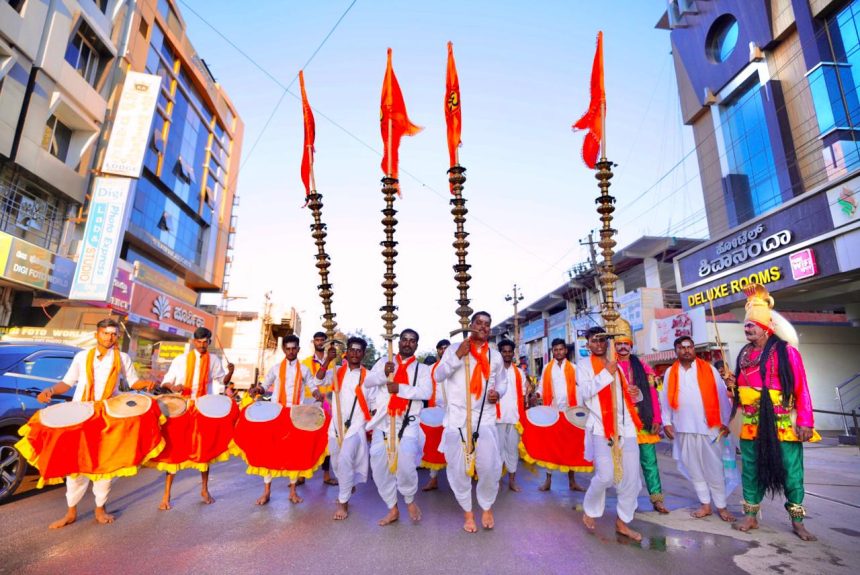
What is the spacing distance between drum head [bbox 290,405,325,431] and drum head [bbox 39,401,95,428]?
1.87 m

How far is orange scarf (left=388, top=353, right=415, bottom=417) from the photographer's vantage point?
4664mm

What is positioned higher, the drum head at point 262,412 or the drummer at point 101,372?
the drummer at point 101,372

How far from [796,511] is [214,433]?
5.72 m

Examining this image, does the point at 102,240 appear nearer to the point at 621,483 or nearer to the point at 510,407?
the point at 510,407

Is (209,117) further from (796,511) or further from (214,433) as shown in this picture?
(796,511)

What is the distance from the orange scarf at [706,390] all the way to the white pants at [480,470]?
7.23 feet

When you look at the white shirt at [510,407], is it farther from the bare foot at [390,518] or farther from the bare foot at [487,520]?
the bare foot at [390,518]

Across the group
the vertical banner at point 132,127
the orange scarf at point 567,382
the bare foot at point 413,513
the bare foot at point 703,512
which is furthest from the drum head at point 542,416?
the vertical banner at point 132,127

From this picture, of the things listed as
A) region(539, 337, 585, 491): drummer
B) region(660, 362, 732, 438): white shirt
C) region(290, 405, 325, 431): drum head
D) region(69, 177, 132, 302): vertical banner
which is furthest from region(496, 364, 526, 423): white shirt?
region(69, 177, 132, 302): vertical banner

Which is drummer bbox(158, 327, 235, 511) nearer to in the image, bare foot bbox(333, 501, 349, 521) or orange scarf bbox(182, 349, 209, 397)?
orange scarf bbox(182, 349, 209, 397)

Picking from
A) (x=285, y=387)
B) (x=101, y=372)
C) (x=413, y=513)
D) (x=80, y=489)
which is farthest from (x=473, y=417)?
(x=101, y=372)

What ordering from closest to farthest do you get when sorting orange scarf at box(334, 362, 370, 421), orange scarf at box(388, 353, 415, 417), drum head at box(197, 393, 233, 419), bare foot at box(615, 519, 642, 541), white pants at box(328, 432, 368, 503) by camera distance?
bare foot at box(615, 519, 642, 541), white pants at box(328, 432, 368, 503), orange scarf at box(388, 353, 415, 417), orange scarf at box(334, 362, 370, 421), drum head at box(197, 393, 233, 419)

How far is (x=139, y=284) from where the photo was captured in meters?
18.7

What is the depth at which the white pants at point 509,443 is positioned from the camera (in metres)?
6.10
